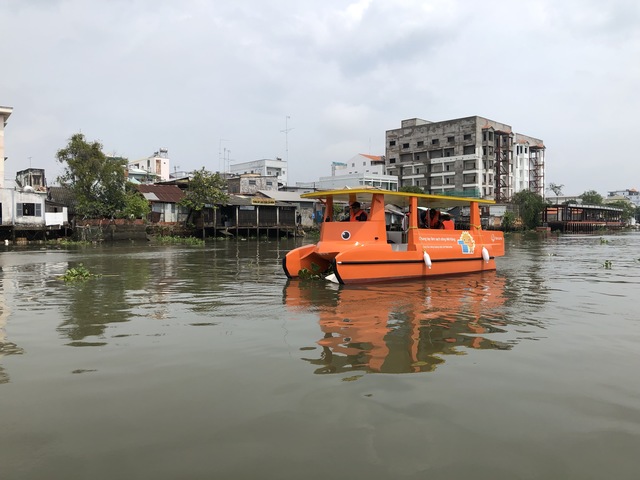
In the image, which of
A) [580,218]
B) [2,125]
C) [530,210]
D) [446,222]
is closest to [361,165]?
[530,210]

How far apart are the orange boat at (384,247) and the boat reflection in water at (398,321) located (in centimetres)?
54

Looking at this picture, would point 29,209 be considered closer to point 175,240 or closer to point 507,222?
point 175,240

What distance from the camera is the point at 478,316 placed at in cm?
757

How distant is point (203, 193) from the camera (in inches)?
1585

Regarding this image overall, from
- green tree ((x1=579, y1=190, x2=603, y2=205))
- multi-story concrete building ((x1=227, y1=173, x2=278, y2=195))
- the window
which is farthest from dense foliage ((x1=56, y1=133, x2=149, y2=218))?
green tree ((x1=579, y1=190, x2=603, y2=205))

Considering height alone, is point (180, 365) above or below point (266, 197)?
below

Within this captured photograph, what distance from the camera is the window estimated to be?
Result: 1384 inches

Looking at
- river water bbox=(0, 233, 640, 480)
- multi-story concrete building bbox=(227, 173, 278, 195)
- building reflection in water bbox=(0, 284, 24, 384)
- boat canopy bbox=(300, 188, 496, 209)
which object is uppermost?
multi-story concrete building bbox=(227, 173, 278, 195)

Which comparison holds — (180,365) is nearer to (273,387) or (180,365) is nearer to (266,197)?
(273,387)

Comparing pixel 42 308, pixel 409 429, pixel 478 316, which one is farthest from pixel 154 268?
pixel 409 429

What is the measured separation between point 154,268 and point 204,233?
83.2ft

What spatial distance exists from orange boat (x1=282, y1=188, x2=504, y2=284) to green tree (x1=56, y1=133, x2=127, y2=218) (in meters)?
29.1

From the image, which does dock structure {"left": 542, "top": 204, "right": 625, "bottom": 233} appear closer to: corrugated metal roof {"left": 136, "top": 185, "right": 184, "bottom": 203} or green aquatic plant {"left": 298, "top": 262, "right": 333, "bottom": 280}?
corrugated metal roof {"left": 136, "top": 185, "right": 184, "bottom": 203}

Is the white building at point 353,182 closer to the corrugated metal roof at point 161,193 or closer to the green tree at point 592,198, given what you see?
the corrugated metal roof at point 161,193
